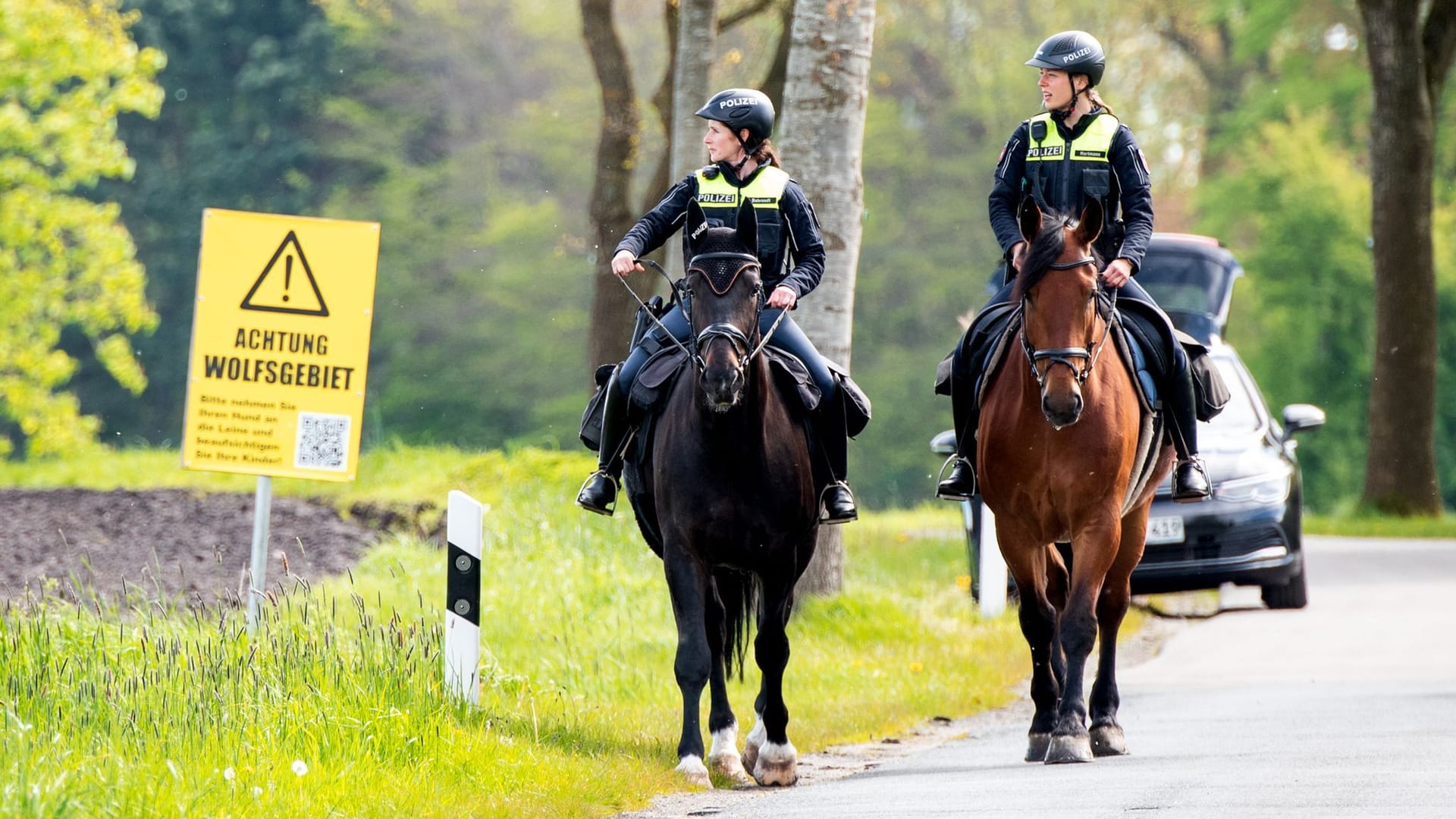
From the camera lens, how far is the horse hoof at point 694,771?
8062mm

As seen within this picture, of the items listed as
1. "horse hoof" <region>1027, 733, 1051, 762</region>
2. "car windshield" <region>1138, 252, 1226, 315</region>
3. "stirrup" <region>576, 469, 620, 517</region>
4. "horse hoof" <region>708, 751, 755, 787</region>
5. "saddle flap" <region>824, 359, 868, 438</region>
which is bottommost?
"horse hoof" <region>708, 751, 755, 787</region>

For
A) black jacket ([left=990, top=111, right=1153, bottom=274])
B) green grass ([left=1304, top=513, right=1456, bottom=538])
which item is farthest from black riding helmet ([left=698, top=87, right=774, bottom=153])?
green grass ([left=1304, top=513, right=1456, bottom=538])

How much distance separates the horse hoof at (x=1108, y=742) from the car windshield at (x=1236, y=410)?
253 inches

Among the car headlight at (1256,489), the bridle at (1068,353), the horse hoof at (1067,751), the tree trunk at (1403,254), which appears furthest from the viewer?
the tree trunk at (1403,254)

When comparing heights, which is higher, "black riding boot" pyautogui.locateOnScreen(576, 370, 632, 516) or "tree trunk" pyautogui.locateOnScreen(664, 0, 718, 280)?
"tree trunk" pyautogui.locateOnScreen(664, 0, 718, 280)

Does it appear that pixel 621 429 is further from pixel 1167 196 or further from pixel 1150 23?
pixel 1167 196

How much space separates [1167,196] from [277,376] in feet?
151

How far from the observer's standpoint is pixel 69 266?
106 feet

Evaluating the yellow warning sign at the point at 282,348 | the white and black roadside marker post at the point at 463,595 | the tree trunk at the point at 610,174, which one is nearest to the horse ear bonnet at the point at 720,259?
the white and black roadside marker post at the point at 463,595

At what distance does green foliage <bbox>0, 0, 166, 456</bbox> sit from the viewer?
28422mm

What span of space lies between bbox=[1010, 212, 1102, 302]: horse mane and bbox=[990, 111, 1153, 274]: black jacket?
63cm

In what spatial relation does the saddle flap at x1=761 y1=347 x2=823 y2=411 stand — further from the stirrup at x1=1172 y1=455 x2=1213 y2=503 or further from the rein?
the stirrup at x1=1172 y1=455 x2=1213 y2=503

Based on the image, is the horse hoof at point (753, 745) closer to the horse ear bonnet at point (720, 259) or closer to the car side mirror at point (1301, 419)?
the horse ear bonnet at point (720, 259)

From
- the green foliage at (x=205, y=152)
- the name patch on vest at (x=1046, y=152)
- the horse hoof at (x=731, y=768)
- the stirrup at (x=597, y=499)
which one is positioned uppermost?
the green foliage at (x=205, y=152)
